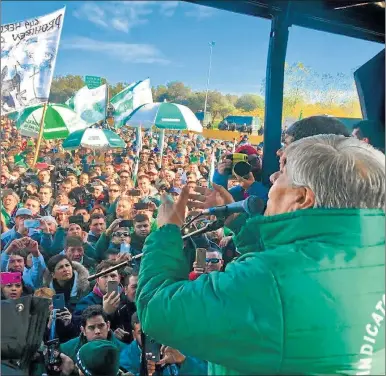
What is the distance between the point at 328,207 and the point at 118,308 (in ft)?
3.05

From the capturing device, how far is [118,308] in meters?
1.79

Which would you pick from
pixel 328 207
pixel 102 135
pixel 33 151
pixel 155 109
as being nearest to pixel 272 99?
pixel 155 109

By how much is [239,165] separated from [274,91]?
0.92 feet

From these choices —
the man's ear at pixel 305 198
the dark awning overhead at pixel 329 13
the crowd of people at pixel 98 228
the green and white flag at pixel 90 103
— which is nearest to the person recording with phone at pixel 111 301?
the crowd of people at pixel 98 228

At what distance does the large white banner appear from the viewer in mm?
1666

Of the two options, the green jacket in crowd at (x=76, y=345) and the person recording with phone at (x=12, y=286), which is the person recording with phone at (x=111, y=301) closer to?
the green jacket in crowd at (x=76, y=345)

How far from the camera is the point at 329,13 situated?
67.6 inches

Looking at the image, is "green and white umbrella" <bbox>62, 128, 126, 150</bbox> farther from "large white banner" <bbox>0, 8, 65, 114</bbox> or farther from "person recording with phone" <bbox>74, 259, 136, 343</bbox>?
"person recording with phone" <bbox>74, 259, 136, 343</bbox>

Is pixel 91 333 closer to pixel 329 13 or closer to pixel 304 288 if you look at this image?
pixel 304 288

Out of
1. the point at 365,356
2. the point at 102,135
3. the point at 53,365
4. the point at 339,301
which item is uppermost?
the point at 102,135

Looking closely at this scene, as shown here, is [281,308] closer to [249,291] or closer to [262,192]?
[249,291]

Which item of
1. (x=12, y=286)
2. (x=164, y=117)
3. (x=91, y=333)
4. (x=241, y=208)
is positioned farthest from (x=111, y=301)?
(x=164, y=117)

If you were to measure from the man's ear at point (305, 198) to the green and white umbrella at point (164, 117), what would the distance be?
64 centimetres

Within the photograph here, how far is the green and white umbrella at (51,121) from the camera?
1.72 meters
